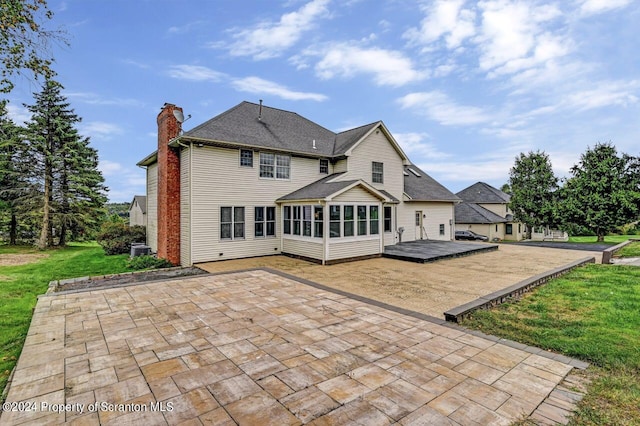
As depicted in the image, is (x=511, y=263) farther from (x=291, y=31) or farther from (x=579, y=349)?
(x=291, y=31)

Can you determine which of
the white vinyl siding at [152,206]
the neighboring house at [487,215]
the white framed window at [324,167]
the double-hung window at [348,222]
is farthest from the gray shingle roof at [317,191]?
the neighboring house at [487,215]

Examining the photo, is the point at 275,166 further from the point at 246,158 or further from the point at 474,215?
the point at 474,215

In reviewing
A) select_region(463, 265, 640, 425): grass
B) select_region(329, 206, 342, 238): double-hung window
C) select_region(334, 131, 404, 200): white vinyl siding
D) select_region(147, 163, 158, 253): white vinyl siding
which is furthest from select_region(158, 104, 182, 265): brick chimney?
select_region(463, 265, 640, 425): grass

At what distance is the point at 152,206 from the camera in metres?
16.6

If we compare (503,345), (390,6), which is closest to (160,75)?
(390,6)

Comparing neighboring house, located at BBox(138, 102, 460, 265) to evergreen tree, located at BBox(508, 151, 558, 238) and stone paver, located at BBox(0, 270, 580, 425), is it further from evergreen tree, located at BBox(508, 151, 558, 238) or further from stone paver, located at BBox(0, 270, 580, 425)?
evergreen tree, located at BBox(508, 151, 558, 238)

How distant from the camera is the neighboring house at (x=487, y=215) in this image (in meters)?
33.9

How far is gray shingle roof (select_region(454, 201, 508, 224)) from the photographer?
33.8m

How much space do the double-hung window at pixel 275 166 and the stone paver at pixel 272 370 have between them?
865 cm

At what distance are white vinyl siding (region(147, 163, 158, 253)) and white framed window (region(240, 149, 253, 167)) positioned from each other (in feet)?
19.3

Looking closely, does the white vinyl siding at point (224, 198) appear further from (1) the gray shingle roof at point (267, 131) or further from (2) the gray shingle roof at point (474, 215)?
(2) the gray shingle roof at point (474, 215)

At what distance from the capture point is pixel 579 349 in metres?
A: 4.20

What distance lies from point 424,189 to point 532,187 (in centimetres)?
1918

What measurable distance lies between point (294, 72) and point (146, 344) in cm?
2128
